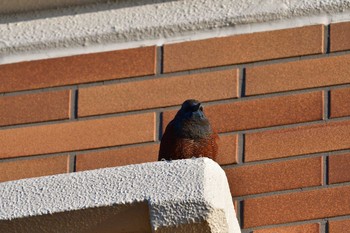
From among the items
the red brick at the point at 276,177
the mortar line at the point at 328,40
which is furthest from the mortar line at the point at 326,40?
the red brick at the point at 276,177

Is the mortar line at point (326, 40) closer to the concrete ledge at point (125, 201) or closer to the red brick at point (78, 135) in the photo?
the red brick at point (78, 135)

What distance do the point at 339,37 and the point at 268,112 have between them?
0.30 metres

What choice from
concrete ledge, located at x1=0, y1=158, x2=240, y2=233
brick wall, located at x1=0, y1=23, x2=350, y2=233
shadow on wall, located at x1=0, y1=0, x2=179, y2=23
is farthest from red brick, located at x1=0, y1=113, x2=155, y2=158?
concrete ledge, located at x1=0, y1=158, x2=240, y2=233

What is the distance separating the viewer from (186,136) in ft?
12.1

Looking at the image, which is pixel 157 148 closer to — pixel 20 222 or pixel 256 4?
pixel 256 4

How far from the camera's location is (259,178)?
3.36m

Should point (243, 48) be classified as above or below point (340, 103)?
above

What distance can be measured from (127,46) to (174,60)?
0.53 feet

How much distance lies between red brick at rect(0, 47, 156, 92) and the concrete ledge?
0.88 metres

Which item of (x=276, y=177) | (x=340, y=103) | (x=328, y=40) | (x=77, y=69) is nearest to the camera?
(x=276, y=177)

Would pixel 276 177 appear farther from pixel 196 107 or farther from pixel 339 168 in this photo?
pixel 196 107

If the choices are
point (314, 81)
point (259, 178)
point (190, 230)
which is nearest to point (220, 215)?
point (190, 230)

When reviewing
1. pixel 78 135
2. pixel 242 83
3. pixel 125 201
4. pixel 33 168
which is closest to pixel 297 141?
pixel 242 83

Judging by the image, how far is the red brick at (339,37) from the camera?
355 centimetres
